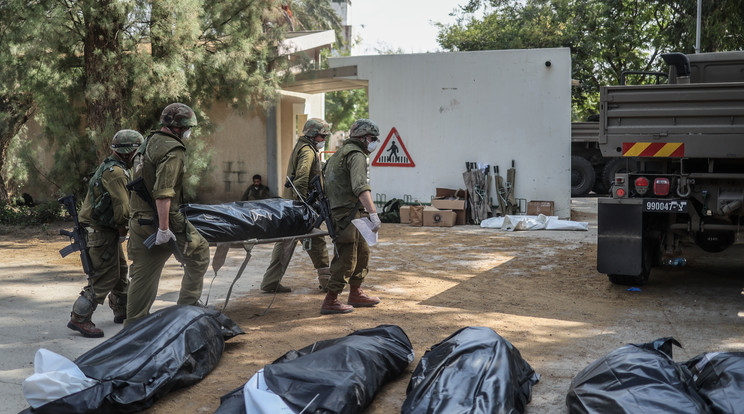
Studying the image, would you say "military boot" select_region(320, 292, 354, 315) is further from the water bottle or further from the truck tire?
the truck tire

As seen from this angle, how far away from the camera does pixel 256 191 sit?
15.3 m

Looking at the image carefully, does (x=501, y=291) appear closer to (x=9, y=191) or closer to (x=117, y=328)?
(x=117, y=328)

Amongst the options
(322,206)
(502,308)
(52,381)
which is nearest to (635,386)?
(52,381)

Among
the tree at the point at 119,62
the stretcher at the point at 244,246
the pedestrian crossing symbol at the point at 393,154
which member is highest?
the tree at the point at 119,62

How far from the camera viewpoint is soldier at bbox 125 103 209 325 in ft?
15.8

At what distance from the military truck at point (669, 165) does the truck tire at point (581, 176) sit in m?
12.2

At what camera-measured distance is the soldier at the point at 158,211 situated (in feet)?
15.8

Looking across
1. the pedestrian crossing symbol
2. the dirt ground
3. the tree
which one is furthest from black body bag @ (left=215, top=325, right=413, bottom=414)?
the pedestrian crossing symbol

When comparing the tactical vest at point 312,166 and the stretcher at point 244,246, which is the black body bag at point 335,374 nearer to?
the stretcher at point 244,246

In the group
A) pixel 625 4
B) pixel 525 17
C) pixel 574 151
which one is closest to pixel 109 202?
pixel 574 151

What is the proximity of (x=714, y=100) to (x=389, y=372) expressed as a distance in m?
4.21

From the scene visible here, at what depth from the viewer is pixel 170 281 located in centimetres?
782

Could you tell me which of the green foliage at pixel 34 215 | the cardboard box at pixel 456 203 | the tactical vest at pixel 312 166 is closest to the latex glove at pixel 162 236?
the tactical vest at pixel 312 166

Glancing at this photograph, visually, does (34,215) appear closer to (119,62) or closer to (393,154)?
(119,62)
